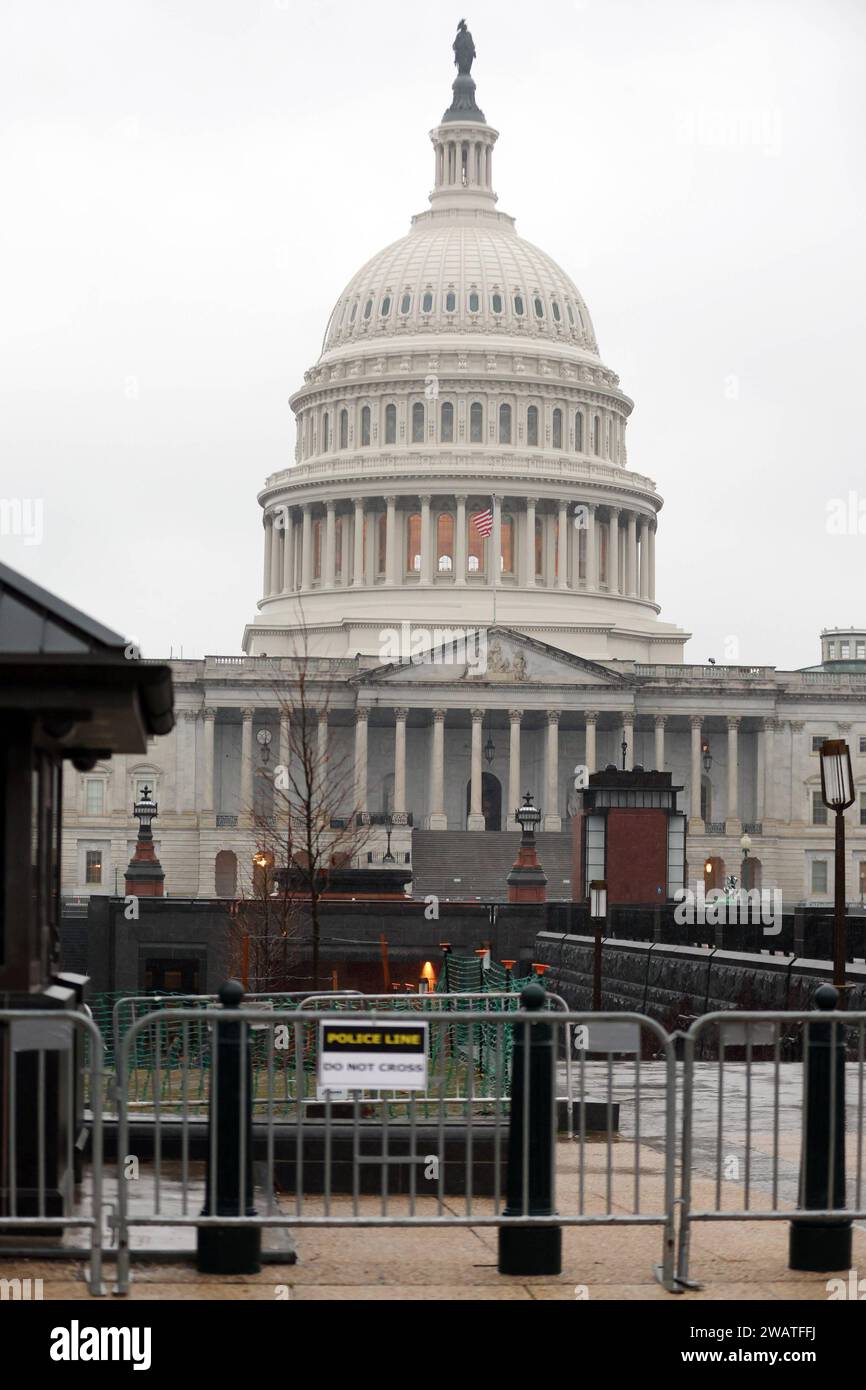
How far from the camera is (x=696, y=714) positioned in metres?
122

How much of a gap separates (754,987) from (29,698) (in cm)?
2215

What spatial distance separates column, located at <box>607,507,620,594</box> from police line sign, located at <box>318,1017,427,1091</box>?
124490 millimetres

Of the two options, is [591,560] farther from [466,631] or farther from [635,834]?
[635,834]

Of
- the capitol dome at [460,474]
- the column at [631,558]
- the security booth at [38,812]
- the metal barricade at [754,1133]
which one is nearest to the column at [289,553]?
the capitol dome at [460,474]

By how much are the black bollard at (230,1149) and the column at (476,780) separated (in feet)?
341

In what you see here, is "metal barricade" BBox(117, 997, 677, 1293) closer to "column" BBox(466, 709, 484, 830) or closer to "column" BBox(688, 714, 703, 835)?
"column" BBox(466, 709, 484, 830)

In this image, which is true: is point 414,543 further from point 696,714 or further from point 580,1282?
point 580,1282

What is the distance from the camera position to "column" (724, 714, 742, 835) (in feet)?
397

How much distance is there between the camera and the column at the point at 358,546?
441 feet

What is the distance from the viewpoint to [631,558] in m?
140

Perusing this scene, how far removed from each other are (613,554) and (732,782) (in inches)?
814

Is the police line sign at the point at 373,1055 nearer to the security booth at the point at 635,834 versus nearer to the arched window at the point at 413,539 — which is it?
the security booth at the point at 635,834

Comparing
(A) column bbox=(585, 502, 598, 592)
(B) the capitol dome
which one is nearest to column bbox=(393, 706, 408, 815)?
(B) the capitol dome

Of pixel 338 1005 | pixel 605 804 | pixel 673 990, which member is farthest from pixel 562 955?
pixel 338 1005
